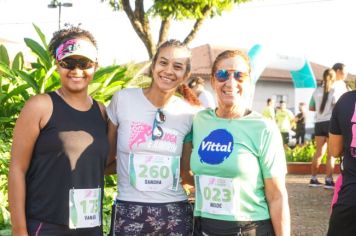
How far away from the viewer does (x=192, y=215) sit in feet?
9.68

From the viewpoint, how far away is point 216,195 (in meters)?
2.64

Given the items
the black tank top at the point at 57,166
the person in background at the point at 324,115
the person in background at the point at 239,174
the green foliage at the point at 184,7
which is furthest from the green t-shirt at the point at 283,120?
the black tank top at the point at 57,166

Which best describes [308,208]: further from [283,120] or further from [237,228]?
[283,120]

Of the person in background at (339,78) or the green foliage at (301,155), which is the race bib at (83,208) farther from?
the green foliage at (301,155)

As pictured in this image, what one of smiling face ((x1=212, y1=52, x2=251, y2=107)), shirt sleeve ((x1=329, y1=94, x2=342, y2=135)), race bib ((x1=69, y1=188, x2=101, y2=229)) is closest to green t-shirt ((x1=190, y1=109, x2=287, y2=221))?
smiling face ((x1=212, y1=52, x2=251, y2=107))

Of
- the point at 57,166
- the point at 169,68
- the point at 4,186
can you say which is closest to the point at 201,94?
the point at 4,186

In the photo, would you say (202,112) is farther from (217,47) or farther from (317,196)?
(217,47)

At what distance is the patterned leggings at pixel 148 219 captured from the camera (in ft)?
9.30

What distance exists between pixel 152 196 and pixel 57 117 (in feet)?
2.14

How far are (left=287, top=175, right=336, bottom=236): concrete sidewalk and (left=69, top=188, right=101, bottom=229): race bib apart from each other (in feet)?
11.8

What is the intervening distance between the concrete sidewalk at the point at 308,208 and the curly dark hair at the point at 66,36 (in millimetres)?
3789

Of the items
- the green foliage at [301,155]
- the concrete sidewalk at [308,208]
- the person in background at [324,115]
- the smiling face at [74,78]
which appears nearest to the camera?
the smiling face at [74,78]

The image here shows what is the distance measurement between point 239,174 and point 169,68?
709mm

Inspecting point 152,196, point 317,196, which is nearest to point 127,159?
point 152,196
